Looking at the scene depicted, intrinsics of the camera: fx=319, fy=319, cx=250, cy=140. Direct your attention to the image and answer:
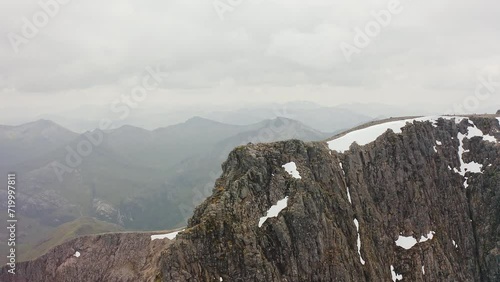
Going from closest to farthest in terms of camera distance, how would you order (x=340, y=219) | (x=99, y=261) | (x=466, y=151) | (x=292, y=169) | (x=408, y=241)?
(x=340, y=219) → (x=292, y=169) → (x=408, y=241) → (x=466, y=151) → (x=99, y=261)

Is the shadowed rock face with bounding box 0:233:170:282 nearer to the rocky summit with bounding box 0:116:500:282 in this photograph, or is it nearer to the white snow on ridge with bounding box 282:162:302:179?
the rocky summit with bounding box 0:116:500:282

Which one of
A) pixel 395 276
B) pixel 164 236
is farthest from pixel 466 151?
pixel 164 236

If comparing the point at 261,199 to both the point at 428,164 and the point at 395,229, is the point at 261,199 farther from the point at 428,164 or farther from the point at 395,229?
the point at 428,164

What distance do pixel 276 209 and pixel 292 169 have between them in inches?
461

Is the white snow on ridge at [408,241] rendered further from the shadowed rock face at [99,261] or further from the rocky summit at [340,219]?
the shadowed rock face at [99,261]

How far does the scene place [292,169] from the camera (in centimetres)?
7894

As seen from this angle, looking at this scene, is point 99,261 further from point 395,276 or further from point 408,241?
point 408,241

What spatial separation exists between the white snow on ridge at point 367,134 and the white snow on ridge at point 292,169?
1831cm

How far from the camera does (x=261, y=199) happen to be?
2859 inches

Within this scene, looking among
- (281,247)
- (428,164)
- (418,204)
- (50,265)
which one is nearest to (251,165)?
(281,247)

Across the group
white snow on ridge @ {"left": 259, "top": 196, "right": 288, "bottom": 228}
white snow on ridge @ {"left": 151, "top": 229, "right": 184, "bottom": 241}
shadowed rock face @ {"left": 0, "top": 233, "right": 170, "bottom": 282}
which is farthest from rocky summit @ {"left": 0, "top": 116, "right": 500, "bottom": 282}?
white snow on ridge @ {"left": 151, "top": 229, "right": 184, "bottom": 241}

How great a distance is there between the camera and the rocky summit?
218ft

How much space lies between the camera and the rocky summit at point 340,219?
6644cm

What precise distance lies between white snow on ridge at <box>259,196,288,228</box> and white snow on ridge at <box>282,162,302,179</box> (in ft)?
20.7
